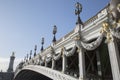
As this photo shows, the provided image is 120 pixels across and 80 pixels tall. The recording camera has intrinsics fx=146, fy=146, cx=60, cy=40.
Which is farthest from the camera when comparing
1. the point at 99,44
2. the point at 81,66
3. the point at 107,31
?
the point at 81,66

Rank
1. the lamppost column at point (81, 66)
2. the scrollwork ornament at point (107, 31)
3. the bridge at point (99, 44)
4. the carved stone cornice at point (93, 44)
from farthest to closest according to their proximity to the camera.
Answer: the lamppost column at point (81, 66) → the carved stone cornice at point (93, 44) → the scrollwork ornament at point (107, 31) → the bridge at point (99, 44)

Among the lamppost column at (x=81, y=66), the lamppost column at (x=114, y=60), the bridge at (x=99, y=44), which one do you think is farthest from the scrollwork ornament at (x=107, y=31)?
the lamppost column at (x=81, y=66)

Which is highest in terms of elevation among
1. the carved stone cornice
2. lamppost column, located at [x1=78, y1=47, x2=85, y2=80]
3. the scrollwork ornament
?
the scrollwork ornament

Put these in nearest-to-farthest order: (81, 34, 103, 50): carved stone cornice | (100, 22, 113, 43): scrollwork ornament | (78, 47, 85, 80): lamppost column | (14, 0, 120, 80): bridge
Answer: (14, 0, 120, 80): bridge → (100, 22, 113, 43): scrollwork ornament → (81, 34, 103, 50): carved stone cornice → (78, 47, 85, 80): lamppost column

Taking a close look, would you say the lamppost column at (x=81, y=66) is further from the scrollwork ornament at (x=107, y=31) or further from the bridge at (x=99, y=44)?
the scrollwork ornament at (x=107, y=31)

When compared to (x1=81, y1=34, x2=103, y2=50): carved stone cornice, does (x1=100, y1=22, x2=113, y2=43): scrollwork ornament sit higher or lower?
higher

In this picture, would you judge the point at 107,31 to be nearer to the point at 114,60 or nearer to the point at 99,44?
the point at 99,44

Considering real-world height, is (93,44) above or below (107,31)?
below

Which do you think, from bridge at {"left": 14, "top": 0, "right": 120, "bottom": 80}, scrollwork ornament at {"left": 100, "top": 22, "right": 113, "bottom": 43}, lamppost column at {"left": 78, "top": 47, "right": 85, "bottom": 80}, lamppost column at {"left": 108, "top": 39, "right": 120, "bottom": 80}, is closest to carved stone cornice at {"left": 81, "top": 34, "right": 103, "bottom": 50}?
bridge at {"left": 14, "top": 0, "right": 120, "bottom": 80}

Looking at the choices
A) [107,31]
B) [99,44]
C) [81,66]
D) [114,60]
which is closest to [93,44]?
[99,44]

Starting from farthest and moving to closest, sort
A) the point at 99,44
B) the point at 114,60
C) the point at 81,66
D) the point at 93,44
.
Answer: the point at 81,66, the point at 93,44, the point at 99,44, the point at 114,60

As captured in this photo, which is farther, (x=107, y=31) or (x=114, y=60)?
(x=107, y=31)

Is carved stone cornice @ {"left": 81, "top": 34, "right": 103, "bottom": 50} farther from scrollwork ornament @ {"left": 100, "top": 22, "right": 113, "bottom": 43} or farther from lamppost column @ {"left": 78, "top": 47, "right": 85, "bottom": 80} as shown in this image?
lamppost column @ {"left": 78, "top": 47, "right": 85, "bottom": 80}

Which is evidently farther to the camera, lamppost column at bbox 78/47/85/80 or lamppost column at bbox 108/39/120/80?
lamppost column at bbox 78/47/85/80
